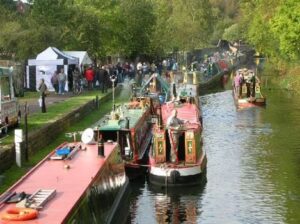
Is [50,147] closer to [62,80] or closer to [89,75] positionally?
[62,80]

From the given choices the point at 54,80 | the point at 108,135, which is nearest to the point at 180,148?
Result: the point at 108,135

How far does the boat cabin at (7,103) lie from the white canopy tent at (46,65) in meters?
14.0

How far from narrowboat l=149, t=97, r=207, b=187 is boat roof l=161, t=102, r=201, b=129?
763 millimetres

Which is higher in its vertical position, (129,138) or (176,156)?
(129,138)

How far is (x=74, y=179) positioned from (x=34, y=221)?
3297mm

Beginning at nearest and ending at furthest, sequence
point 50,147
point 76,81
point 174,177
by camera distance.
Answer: point 174,177 → point 50,147 → point 76,81

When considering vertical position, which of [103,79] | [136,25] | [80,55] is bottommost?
[103,79]

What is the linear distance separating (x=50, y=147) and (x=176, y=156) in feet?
→ 17.3

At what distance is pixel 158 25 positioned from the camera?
6725 cm

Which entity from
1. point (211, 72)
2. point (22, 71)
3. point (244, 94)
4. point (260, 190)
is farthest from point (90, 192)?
point (211, 72)

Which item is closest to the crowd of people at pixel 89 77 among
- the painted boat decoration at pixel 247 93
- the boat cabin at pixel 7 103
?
the painted boat decoration at pixel 247 93

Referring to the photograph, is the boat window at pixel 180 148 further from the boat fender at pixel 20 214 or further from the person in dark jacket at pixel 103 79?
the person in dark jacket at pixel 103 79

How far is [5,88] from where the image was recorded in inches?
973

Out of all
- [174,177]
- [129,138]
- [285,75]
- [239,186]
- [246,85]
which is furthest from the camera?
[285,75]
